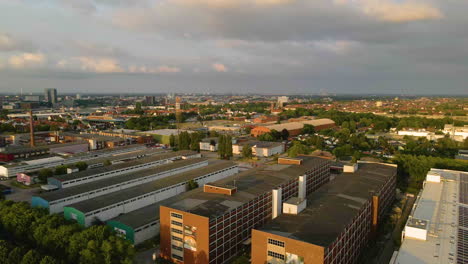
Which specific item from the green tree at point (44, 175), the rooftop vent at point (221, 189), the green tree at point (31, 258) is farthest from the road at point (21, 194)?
the rooftop vent at point (221, 189)

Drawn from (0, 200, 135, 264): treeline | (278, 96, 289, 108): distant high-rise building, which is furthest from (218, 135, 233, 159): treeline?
(278, 96, 289, 108): distant high-rise building

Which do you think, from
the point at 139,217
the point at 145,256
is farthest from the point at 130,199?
the point at 145,256

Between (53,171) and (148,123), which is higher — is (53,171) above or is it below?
below

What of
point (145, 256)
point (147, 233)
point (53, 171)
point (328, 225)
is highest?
point (328, 225)

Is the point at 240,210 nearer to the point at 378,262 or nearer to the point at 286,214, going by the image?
the point at 286,214

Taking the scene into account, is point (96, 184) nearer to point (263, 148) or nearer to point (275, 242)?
point (275, 242)

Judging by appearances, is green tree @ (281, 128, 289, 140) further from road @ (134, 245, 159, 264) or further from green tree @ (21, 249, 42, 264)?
green tree @ (21, 249, 42, 264)

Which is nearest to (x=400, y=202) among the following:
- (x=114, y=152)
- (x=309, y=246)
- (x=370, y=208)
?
(x=370, y=208)
